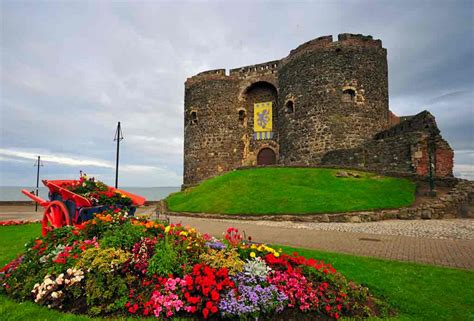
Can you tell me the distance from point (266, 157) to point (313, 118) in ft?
26.2

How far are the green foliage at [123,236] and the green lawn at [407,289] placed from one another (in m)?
1.23

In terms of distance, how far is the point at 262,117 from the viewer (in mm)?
31984

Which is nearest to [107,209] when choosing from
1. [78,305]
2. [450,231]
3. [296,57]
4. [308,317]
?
[78,305]

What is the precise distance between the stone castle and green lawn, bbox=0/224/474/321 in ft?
43.8

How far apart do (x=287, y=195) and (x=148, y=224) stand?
39.7 feet

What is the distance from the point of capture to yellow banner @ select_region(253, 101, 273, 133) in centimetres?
3161

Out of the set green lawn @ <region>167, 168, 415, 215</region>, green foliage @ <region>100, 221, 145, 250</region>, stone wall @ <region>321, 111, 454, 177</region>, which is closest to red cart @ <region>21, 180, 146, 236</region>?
green foliage @ <region>100, 221, 145, 250</region>

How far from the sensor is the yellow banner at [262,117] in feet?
104

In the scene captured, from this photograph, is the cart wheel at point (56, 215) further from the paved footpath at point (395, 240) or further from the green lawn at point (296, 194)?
the green lawn at point (296, 194)

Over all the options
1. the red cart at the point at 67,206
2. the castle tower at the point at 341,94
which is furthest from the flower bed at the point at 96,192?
the castle tower at the point at 341,94

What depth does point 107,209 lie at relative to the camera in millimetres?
6770

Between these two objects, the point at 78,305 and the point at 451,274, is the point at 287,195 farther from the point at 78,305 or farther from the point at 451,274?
the point at 78,305

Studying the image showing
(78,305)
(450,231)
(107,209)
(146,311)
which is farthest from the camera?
(450,231)

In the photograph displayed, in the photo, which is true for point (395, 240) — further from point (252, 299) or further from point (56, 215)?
point (56, 215)
